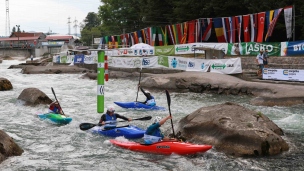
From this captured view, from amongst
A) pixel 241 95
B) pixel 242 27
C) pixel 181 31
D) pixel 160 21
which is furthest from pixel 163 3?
pixel 241 95

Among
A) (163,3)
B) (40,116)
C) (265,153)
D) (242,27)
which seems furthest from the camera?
(163,3)

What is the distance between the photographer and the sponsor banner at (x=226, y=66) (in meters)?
21.9

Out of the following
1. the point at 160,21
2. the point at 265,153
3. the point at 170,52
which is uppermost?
the point at 160,21

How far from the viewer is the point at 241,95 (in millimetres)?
18766

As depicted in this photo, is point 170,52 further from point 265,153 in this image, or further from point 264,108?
point 265,153

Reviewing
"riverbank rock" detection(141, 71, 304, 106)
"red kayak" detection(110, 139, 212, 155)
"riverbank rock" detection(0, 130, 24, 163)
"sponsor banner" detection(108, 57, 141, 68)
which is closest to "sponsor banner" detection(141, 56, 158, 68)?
"sponsor banner" detection(108, 57, 141, 68)

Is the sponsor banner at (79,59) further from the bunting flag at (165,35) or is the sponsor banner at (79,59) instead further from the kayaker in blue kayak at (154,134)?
the kayaker in blue kayak at (154,134)

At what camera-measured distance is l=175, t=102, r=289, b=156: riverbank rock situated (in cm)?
934

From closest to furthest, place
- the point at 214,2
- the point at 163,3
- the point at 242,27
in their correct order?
the point at 242,27
the point at 214,2
the point at 163,3

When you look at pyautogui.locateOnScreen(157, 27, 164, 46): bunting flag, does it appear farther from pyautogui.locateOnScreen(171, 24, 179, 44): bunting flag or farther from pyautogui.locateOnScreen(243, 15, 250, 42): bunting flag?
pyautogui.locateOnScreen(243, 15, 250, 42): bunting flag

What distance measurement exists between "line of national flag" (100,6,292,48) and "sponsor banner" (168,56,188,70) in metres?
5.33

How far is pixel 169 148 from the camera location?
9539mm

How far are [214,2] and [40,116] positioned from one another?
22.4 meters

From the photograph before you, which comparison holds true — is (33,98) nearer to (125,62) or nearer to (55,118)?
(55,118)
